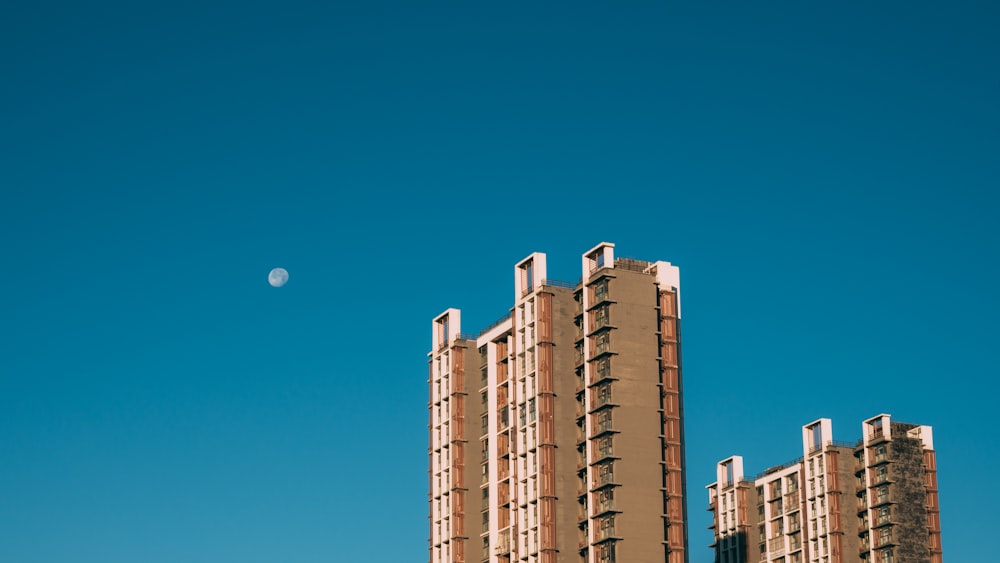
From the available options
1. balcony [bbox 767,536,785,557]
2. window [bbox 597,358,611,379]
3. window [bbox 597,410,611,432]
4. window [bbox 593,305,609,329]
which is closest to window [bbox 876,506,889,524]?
balcony [bbox 767,536,785,557]

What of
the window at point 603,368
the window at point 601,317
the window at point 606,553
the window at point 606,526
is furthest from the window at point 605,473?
the window at point 601,317

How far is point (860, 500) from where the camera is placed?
171 meters

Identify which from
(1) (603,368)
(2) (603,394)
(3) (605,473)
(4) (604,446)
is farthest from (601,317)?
(3) (605,473)

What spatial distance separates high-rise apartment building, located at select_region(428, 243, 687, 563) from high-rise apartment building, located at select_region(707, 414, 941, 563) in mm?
47006

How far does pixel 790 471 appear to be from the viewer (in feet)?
594

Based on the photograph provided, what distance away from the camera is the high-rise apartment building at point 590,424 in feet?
408

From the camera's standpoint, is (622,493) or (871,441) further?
(871,441)

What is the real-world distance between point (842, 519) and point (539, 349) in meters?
54.9

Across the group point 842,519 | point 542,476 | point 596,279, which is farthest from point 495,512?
point 842,519

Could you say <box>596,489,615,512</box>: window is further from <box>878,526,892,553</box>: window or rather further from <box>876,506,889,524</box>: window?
<box>876,506,889,524</box>: window

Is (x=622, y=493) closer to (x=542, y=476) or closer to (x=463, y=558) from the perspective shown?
(x=542, y=476)

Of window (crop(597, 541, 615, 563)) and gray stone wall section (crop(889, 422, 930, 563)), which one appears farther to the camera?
gray stone wall section (crop(889, 422, 930, 563))

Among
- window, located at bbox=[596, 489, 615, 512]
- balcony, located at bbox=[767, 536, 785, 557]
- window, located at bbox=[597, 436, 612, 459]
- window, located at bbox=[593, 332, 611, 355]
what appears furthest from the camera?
balcony, located at bbox=[767, 536, 785, 557]

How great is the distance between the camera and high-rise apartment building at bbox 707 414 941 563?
165500 millimetres
